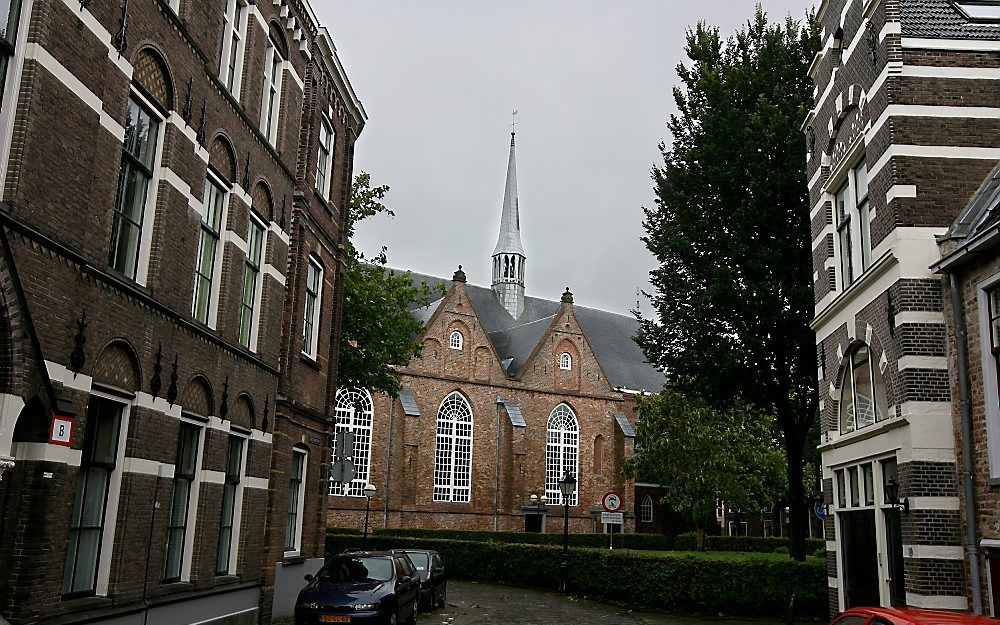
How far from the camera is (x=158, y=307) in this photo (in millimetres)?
10828

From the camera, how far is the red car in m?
6.89

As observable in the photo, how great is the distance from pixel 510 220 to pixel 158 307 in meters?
54.5

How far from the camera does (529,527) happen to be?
167 ft

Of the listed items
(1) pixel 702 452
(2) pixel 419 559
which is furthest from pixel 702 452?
(2) pixel 419 559

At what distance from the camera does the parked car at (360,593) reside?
46.1ft

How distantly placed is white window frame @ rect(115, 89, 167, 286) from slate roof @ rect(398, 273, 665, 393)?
41.1 m

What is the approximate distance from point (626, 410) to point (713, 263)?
36.0 metres

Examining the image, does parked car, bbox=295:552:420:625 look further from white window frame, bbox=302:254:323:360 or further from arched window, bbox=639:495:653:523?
arched window, bbox=639:495:653:523

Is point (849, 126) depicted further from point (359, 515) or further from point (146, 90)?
point (359, 515)

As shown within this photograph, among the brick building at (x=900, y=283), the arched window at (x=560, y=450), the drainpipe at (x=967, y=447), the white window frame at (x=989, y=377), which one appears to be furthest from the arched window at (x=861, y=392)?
the arched window at (x=560, y=450)

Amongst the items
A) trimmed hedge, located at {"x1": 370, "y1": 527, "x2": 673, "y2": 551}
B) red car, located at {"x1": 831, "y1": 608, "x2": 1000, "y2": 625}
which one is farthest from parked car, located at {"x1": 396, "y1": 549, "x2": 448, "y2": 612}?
trimmed hedge, located at {"x1": 370, "y1": 527, "x2": 673, "y2": 551}

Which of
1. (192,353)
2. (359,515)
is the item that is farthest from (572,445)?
(192,353)

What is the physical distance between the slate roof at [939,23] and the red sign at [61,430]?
12270 millimetres

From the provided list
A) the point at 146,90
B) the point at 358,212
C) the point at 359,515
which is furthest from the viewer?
the point at 359,515
